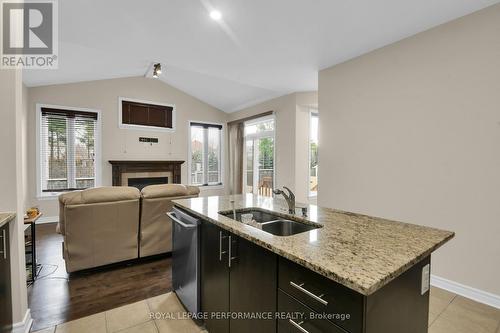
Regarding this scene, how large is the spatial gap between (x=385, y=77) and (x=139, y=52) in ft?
11.3

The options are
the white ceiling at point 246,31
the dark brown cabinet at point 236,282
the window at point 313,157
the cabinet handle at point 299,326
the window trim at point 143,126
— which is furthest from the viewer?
the window trim at point 143,126

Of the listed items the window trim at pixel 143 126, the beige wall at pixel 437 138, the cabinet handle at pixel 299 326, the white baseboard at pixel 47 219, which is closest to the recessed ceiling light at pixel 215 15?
the beige wall at pixel 437 138

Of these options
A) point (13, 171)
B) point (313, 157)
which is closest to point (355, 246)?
point (13, 171)

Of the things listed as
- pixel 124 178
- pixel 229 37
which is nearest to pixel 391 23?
pixel 229 37

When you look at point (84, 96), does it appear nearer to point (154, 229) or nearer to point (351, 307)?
point (154, 229)

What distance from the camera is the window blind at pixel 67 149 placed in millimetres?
5062

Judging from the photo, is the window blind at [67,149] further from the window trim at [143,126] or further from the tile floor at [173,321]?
the tile floor at [173,321]

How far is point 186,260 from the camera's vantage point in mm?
2018

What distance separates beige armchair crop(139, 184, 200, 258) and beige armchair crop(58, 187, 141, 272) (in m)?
0.08

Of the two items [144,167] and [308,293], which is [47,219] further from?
[308,293]

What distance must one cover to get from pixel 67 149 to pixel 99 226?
3.64 m

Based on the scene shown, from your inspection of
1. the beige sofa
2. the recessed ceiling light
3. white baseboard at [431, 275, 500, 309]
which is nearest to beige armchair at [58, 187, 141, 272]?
the beige sofa

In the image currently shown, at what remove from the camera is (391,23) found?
2.50 meters

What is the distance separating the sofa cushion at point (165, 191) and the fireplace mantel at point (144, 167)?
3.13 metres
